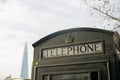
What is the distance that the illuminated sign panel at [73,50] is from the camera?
618cm

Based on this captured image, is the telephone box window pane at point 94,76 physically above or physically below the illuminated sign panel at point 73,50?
below

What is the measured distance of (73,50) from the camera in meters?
6.48

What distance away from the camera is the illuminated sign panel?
6.18m

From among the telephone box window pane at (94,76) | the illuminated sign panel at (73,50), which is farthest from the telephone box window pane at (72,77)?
the illuminated sign panel at (73,50)

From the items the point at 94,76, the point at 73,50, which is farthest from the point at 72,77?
the point at 73,50

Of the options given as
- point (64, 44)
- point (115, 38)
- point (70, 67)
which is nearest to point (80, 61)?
point (70, 67)

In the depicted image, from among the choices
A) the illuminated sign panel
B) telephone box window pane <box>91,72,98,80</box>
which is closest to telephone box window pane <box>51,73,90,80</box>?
telephone box window pane <box>91,72,98,80</box>

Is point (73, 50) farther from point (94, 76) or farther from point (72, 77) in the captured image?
point (94, 76)

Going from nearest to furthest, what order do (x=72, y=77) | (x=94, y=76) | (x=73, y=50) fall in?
1. (x=94, y=76)
2. (x=72, y=77)
3. (x=73, y=50)

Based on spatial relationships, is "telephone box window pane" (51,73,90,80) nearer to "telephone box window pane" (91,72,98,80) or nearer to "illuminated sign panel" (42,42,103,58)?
"telephone box window pane" (91,72,98,80)

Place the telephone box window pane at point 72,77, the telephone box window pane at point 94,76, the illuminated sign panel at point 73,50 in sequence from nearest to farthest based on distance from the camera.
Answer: the telephone box window pane at point 94,76, the telephone box window pane at point 72,77, the illuminated sign panel at point 73,50

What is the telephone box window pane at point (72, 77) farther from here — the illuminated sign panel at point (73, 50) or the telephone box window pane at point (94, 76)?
the illuminated sign panel at point (73, 50)

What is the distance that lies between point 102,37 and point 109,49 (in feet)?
1.38

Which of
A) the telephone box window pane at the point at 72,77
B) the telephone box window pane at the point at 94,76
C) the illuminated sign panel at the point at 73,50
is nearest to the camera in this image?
the telephone box window pane at the point at 94,76
